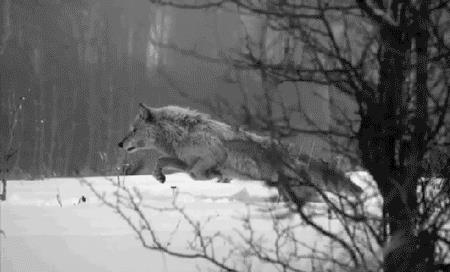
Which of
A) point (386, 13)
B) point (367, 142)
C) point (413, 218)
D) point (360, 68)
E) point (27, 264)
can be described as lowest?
point (27, 264)

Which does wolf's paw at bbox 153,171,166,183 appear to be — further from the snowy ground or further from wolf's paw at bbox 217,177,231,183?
the snowy ground

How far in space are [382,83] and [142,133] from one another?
1125 cm

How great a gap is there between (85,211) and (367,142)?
378 cm

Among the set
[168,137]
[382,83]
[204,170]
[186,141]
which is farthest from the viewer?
[168,137]

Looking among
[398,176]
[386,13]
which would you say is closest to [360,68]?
[386,13]

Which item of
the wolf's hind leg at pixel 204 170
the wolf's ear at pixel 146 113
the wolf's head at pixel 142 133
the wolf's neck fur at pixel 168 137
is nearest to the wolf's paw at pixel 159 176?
the wolf's hind leg at pixel 204 170

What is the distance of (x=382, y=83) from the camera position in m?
3.71

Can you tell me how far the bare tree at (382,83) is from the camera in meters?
3.59

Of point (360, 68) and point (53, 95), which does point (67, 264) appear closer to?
point (360, 68)

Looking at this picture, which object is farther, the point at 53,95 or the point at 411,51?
the point at 53,95

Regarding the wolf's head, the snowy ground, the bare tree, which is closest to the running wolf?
the wolf's head

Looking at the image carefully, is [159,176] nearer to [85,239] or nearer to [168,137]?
[168,137]

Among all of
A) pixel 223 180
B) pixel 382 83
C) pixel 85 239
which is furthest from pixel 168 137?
pixel 382 83

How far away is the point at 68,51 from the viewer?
134 feet
